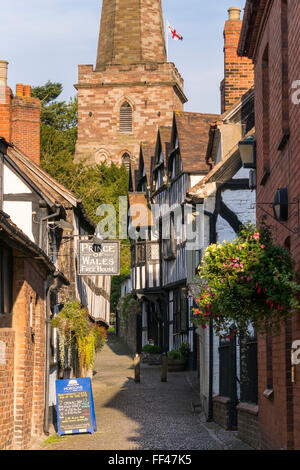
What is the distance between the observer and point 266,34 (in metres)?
12.5

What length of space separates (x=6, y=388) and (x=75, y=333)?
915cm

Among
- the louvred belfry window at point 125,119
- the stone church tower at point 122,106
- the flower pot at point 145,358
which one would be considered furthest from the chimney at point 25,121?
the louvred belfry window at point 125,119

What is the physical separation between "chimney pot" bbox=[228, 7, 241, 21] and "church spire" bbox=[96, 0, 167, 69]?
48.3 metres

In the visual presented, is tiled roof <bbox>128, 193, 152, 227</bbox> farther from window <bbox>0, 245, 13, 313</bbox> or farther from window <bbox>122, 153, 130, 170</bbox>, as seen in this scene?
window <bbox>122, 153, 130, 170</bbox>

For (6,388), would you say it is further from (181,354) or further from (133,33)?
(133,33)

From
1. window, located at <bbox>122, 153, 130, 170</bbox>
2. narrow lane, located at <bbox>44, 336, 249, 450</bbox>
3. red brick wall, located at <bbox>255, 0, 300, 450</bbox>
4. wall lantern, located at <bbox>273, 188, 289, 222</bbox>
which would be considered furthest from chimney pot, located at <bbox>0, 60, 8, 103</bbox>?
window, located at <bbox>122, 153, 130, 170</bbox>

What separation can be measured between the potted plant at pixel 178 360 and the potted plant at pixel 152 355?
4547 millimetres

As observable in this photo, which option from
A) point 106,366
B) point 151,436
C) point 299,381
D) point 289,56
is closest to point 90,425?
point 151,436

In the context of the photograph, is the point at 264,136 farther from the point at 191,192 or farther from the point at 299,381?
the point at 191,192

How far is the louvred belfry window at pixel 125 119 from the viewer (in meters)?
67.6

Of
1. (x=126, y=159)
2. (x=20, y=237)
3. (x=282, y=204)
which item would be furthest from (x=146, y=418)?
(x=126, y=159)

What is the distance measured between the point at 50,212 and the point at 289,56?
12.0m

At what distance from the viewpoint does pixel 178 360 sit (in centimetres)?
3100

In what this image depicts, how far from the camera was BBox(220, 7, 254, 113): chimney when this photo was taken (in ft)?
70.1
